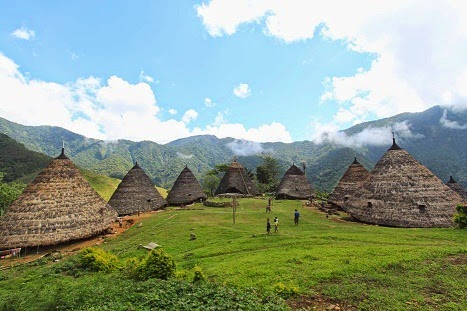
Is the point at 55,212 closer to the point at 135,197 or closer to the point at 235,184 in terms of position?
the point at 135,197

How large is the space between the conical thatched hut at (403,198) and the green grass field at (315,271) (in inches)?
150

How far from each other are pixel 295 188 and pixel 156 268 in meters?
38.3

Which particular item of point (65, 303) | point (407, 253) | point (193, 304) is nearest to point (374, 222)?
point (407, 253)

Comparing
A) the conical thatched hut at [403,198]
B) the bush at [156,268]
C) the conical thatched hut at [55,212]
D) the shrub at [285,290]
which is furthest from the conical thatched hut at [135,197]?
the shrub at [285,290]

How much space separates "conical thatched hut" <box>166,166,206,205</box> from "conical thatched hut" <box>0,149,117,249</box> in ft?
54.1

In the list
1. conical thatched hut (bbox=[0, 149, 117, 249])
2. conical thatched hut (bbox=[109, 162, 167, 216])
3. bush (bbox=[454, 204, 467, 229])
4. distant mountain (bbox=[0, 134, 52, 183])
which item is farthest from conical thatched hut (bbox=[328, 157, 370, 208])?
distant mountain (bbox=[0, 134, 52, 183])

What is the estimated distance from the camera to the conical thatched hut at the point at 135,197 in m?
33.8

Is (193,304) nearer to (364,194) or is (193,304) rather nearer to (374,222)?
(374,222)

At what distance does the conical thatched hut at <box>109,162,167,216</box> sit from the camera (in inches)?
1331

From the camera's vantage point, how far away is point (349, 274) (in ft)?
32.9

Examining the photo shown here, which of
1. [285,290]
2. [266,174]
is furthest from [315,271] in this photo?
[266,174]

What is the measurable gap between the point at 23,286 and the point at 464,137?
21957 centimetres

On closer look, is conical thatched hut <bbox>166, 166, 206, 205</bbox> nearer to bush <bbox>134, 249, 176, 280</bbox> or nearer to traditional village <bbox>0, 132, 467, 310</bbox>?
traditional village <bbox>0, 132, 467, 310</bbox>

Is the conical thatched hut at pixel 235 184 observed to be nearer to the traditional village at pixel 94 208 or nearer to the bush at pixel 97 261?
the traditional village at pixel 94 208
